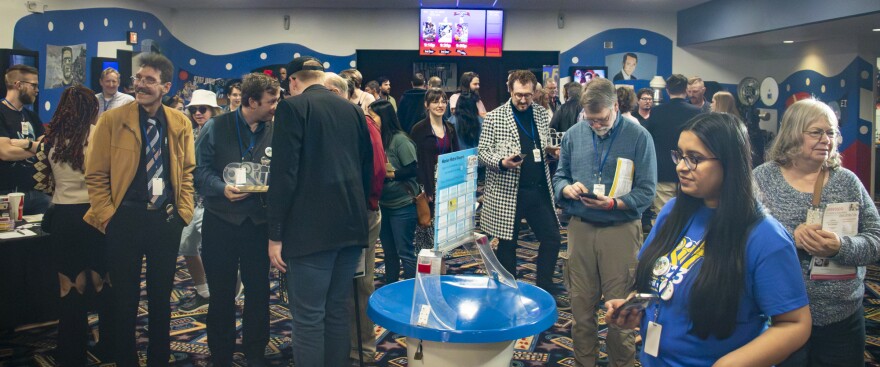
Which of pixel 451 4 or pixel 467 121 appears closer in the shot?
pixel 467 121

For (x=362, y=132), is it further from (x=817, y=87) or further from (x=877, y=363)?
(x=817, y=87)

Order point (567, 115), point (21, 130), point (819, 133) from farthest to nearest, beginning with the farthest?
1. point (567, 115)
2. point (21, 130)
3. point (819, 133)

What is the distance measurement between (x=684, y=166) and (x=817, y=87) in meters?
10.9

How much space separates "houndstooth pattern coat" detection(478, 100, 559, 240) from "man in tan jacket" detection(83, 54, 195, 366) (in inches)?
74.3

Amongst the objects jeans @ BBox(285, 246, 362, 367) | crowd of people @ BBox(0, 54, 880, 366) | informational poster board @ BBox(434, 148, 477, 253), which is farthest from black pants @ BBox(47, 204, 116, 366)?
informational poster board @ BBox(434, 148, 477, 253)

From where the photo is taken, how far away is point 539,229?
181 inches

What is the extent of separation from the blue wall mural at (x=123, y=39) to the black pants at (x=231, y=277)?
228 inches

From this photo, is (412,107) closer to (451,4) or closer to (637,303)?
(637,303)

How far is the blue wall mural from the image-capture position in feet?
26.5

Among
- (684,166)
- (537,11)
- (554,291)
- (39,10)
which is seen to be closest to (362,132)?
(684,166)

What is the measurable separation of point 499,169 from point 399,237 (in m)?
0.77

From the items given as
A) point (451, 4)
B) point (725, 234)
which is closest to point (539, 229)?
point (725, 234)

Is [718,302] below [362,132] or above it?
below

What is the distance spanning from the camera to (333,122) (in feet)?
9.46
